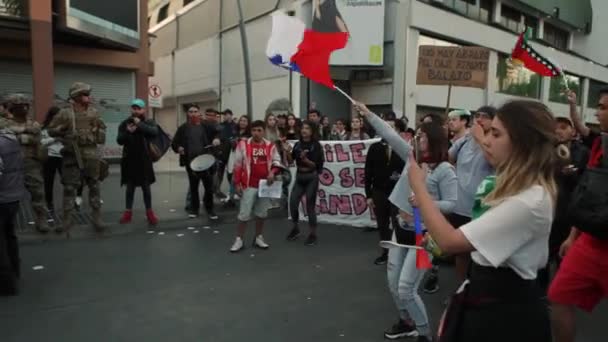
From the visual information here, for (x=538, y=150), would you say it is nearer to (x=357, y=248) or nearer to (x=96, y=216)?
(x=357, y=248)

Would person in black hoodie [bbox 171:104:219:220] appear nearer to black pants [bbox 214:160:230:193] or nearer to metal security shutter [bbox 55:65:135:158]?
black pants [bbox 214:160:230:193]

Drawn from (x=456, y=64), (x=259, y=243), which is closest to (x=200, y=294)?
(x=259, y=243)

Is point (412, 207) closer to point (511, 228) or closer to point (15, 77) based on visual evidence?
point (511, 228)

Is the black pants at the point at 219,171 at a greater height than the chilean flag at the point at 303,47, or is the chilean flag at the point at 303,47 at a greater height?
the chilean flag at the point at 303,47

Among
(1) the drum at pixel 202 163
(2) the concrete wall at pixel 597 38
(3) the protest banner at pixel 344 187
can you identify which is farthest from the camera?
(2) the concrete wall at pixel 597 38

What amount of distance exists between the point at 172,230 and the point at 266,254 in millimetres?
2086

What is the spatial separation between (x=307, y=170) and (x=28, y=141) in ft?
12.2

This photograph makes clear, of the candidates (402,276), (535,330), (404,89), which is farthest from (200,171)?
(404,89)

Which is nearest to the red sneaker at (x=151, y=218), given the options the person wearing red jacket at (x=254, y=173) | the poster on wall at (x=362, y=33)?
the person wearing red jacket at (x=254, y=173)

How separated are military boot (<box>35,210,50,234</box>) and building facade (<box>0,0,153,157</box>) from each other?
8038 millimetres

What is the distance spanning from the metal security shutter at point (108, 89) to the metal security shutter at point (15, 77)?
0.84m

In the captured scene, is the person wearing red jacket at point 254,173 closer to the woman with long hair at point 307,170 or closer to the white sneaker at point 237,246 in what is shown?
the white sneaker at point 237,246

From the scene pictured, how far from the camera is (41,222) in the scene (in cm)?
661

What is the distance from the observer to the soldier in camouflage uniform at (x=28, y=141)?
5.64 metres
